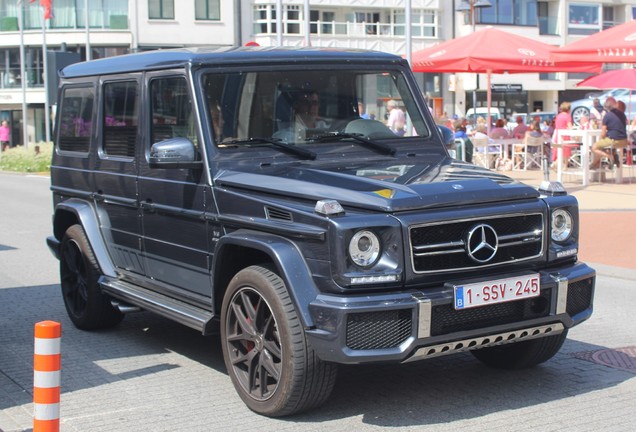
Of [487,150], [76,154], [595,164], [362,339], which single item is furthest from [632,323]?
[487,150]

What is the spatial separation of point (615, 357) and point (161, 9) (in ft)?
177

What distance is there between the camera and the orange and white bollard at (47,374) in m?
4.30

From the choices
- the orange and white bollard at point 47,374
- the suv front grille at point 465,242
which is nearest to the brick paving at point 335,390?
the suv front grille at point 465,242

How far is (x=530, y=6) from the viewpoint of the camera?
6612 cm

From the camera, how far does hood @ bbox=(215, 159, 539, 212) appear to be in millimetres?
5293

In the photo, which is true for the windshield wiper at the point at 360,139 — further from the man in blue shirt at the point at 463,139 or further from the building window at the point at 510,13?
the building window at the point at 510,13

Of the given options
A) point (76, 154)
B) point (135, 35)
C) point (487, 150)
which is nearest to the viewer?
point (76, 154)

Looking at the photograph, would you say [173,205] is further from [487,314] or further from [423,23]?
[423,23]

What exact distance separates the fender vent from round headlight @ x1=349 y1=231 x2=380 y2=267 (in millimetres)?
451

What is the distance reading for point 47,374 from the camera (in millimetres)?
4348

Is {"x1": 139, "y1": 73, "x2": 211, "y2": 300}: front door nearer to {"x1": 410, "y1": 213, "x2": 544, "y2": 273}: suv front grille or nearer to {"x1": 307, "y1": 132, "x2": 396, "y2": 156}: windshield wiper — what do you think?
{"x1": 307, "y1": 132, "x2": 396, "y2": 156}: windshield wiper

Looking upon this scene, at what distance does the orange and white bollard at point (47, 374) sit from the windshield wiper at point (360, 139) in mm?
2688

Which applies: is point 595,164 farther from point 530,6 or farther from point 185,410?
point 530,6

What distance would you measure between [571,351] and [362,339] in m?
2.63
